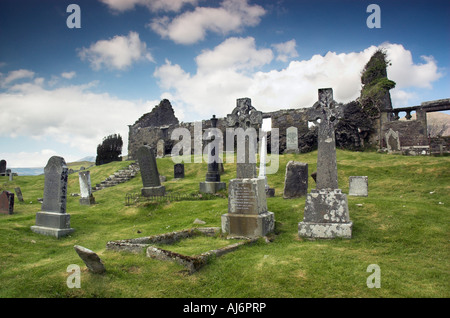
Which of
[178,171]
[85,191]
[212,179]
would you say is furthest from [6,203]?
[178,171]

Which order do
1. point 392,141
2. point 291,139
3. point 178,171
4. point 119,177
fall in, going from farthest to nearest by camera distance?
1. point 291,139
2. point 392,141
3. point 119,177
4. point 178,171

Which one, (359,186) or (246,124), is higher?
(246,124)

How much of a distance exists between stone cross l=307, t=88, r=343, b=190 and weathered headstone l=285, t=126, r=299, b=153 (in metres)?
19.5

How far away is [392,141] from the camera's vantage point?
88.7 feet

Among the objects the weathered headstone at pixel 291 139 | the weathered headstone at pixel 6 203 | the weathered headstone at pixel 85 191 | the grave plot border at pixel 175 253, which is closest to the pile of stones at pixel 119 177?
the weathered headstone at pixel 85 191

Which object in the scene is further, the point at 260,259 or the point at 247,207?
the point at 247,207

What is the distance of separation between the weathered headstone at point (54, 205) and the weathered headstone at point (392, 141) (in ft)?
78.5

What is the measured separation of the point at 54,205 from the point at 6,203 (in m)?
4.60

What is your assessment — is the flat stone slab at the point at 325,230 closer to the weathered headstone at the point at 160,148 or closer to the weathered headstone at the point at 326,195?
the weathered headstone at the point at 326,195

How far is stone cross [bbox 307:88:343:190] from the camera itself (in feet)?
28.3

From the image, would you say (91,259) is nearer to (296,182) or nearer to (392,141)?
(296,182)
